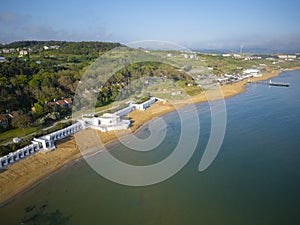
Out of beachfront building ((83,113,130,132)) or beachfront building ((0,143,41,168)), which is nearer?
beachfront building ((0,143,41,168))

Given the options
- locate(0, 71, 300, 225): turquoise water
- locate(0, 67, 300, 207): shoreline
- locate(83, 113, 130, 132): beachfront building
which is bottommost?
locate(0, 71, 300, 225): turquoise water

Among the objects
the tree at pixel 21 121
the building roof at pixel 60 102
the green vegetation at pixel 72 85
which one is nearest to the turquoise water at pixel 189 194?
the green vegetation at pixel 72 85

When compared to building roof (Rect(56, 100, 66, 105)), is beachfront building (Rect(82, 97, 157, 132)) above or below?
below

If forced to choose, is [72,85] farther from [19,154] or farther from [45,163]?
[45,163]

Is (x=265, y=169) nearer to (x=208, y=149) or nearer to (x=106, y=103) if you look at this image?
(x=208, y=149)

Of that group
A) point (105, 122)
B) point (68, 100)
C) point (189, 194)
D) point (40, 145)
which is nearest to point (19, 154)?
point (40, 145)

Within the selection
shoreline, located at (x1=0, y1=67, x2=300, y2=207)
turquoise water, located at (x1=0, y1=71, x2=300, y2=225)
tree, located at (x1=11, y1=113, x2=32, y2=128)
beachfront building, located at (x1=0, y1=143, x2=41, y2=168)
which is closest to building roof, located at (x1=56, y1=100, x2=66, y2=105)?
tree, located at (x1=11, y1=113, x2=32, y2=128)

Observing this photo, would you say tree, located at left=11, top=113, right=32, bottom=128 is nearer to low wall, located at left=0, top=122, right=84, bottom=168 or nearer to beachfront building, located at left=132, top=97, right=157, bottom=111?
low wall, located at left=0, top=122, right=84, bottom=168

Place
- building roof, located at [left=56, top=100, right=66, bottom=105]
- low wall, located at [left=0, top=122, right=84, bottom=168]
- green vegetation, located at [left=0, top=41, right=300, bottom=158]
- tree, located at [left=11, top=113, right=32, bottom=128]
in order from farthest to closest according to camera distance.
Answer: building roof, located at [left=56, top=100, right=66, bottom=105], green vegetation, located at [left=0, top=41, right=300, bottom=158], tree, located at [left=11, top=113, right=32, bottom=128], low wall, located at [left=0, top=122, right=84, bottom=168]

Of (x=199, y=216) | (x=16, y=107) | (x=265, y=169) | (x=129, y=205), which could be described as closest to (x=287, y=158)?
(x=265, y=169)
